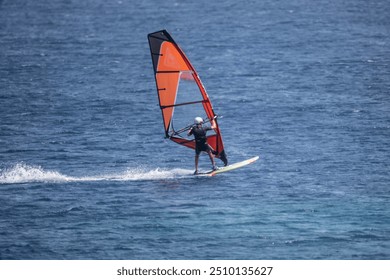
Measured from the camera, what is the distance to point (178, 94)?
3000cm

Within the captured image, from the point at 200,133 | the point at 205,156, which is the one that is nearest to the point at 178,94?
the point at 200,133

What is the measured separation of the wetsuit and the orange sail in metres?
0.51

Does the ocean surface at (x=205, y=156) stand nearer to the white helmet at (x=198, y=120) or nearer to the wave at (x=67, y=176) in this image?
the wave at (x=67, y=176)

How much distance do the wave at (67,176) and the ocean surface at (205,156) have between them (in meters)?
0.06

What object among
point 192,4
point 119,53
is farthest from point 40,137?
point 192,4

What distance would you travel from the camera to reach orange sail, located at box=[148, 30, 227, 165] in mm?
29484

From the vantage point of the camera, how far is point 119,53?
51781 millimetres

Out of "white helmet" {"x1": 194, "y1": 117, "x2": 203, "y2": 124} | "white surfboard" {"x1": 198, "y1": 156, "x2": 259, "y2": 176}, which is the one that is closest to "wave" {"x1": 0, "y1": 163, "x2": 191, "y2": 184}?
"white surfboard" {"x1": 198, "y1": 156, "x2": 259, "y2": 176}

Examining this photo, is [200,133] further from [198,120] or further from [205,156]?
[205,156]

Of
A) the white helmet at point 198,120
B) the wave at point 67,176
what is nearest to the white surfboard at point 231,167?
the wave at point 67,176

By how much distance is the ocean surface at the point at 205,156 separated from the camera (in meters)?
Answer: 25.9

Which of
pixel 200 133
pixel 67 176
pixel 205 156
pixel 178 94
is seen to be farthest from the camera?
pixel 205 156

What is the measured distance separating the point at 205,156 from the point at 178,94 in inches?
138

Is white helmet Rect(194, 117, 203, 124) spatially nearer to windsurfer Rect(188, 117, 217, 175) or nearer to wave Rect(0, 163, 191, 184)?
windsurfer Rect(188, 117, 217, 175)
